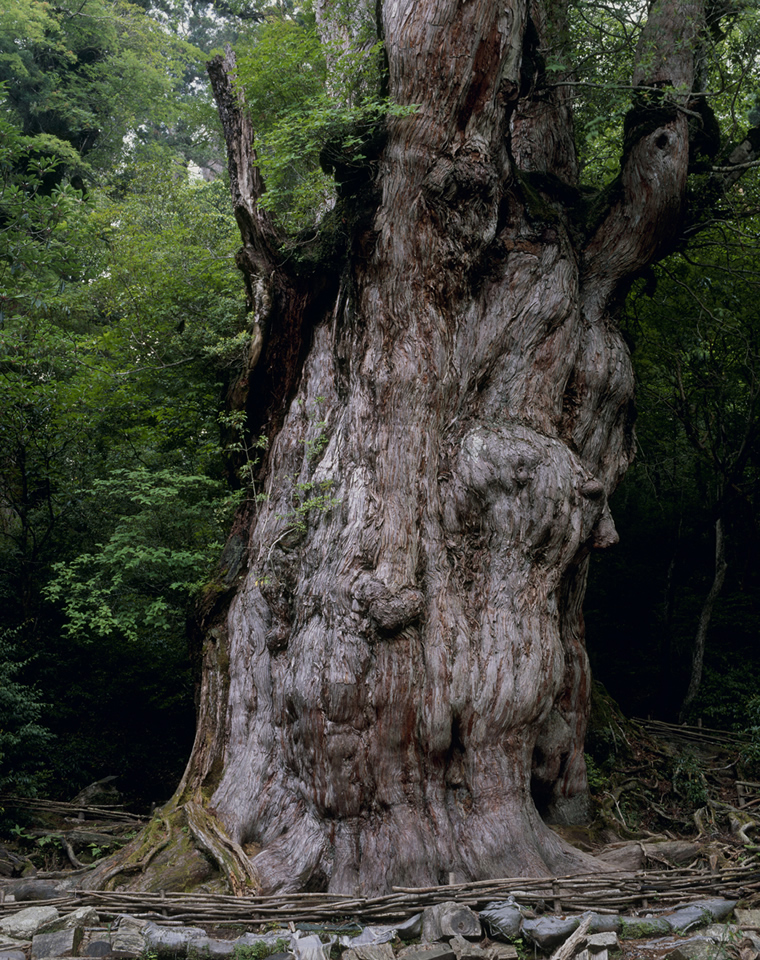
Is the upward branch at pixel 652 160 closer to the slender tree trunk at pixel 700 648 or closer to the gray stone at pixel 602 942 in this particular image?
the slender tree trunk at pixel 700 648

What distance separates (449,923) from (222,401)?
5.34m

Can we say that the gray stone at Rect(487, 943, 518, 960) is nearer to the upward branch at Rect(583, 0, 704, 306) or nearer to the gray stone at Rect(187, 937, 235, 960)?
the gray stone at Rect(187, 937, 235, 960)

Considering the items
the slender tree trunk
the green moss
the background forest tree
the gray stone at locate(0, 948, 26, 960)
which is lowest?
the green moss

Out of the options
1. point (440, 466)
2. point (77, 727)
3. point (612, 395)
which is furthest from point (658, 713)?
point (77, 727)

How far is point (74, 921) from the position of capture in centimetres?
361

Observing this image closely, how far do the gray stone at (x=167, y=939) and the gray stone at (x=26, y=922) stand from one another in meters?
0.48

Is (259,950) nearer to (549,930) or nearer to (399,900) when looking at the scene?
(399,900)

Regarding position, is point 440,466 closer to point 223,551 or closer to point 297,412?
point 297,412

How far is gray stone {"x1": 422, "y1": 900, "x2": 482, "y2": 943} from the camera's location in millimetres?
3617

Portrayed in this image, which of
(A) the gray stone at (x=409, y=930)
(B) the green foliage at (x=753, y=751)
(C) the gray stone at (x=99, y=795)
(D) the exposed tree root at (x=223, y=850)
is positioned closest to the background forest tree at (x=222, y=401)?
(C) the gray stone at (x=99, y=795)

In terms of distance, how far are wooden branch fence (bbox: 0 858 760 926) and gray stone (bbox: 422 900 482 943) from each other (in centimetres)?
23

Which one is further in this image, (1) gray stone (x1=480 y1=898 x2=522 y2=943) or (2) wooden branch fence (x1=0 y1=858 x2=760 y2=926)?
(2) wooden branch fence (x1=0 y1=858 x2=760 y2=926)

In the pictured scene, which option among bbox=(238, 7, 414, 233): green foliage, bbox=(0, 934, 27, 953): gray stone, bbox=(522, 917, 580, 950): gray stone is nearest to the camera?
bbox=(0, 934, 27, 953): gray stone

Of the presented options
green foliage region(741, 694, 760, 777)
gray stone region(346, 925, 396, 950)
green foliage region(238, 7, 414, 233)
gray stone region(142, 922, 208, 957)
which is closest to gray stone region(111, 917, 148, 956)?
gray stone region(142, 922, 208, 957)
